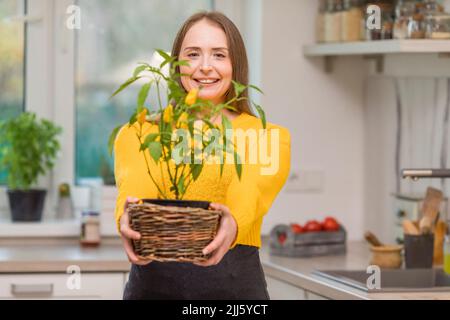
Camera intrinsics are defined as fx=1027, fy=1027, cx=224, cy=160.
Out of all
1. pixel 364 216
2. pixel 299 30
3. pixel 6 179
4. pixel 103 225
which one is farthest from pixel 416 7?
pixel 6 179

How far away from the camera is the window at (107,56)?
3.79 m

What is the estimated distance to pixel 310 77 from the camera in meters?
3.74

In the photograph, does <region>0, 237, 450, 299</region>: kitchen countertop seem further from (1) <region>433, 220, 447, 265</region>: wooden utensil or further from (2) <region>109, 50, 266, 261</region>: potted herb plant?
(2) <region>109, 50, 266, 261</region>: potted herb plant

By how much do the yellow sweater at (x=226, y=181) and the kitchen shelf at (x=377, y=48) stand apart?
1.27 m

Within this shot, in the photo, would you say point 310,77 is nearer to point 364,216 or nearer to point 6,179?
point 364,216

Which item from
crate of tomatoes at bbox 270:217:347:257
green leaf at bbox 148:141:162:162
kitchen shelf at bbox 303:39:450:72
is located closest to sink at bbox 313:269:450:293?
crate of tomatoes at bbox 270:217:347:257

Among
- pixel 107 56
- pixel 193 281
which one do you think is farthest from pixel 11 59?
pixel 193 281

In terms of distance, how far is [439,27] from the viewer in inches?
A: 119

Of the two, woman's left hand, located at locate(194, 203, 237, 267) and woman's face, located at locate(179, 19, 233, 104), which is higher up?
woman's face, located at locate(179, 19, 233, 104)

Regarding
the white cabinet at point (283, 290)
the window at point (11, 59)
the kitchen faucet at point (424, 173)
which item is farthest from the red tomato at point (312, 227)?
the window at point (11, 59)

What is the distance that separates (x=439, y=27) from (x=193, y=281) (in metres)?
1.45

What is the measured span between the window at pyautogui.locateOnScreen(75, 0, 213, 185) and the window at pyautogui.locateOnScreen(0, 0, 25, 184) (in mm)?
209

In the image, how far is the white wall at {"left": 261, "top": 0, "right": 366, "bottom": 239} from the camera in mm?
3688

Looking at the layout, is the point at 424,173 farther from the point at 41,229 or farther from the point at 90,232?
the point at 41,229
